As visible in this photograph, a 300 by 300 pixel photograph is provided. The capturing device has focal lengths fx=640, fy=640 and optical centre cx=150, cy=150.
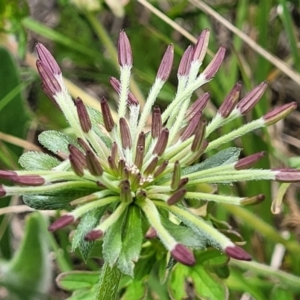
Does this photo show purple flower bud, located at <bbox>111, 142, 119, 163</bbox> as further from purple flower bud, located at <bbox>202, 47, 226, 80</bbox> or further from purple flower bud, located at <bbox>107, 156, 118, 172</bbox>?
purple flower bud, located at <bbox>202, 47, 226, 80</bbox>

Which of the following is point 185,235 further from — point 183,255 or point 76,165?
point 76,165

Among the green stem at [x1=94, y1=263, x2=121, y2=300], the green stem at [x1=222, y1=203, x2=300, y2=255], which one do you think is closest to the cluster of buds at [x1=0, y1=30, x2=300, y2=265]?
the green stem at [x1=94, y1=263, x2=121, y2=300]

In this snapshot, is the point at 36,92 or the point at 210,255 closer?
the point at 210,255

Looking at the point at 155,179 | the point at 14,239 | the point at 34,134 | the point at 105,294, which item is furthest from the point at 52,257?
the point at 155,179

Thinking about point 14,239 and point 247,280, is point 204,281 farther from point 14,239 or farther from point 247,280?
point 14,239

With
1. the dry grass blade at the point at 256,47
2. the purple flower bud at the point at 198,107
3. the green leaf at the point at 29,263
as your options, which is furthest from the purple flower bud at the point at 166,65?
the dry grass blade at the point at 256,47

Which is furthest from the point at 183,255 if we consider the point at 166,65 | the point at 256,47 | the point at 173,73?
the point at 173,73
